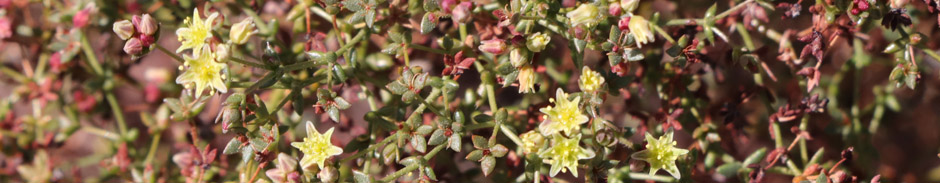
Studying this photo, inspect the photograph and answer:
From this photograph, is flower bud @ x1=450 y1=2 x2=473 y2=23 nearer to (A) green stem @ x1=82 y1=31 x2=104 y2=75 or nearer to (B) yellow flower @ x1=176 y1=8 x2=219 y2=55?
(B) yellow flower @ x1=176 y1=8 x2=219 y2=55

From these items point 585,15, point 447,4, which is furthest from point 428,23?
point 585,15

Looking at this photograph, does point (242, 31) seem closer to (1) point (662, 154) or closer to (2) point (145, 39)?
(2) point (145, 39)

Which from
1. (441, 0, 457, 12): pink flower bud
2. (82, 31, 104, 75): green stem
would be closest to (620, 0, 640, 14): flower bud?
(441, 0, 457, 12): pink flower bud

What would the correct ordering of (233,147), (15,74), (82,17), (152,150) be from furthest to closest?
(15,74) < (152,150) < (82,17) < (233,147)

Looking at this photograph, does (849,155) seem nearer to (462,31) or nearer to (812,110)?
(812,110)

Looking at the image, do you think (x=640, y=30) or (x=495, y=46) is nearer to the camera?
(x=640, y=30)

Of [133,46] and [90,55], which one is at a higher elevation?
[133,46]

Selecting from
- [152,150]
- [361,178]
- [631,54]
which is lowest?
[152,150]
